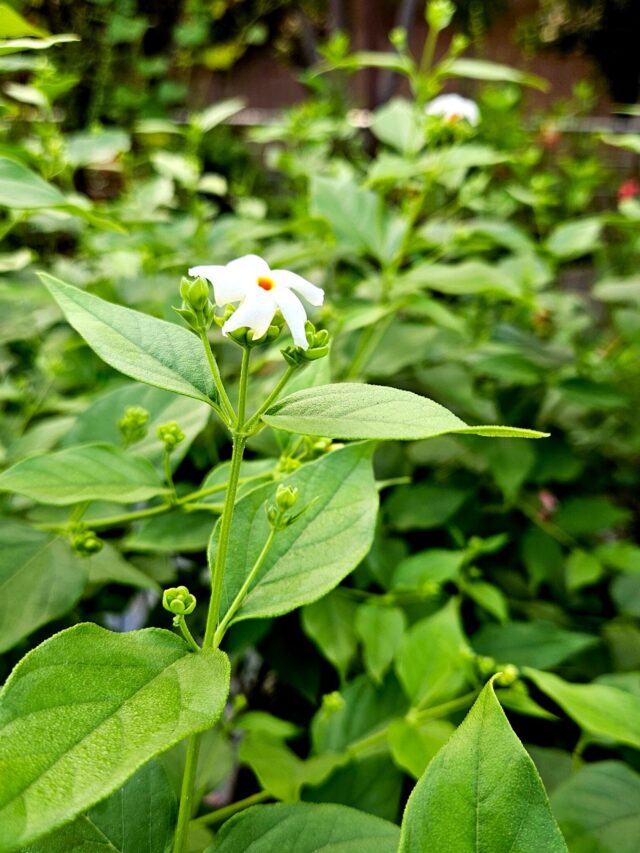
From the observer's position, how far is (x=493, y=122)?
7.54 ft

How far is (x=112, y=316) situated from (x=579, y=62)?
18.9ft

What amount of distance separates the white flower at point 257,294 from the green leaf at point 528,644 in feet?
1.30

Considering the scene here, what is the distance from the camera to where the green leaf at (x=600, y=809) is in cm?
41

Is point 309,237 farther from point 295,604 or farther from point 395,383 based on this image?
point 295,604

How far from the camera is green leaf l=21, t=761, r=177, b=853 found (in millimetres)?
288

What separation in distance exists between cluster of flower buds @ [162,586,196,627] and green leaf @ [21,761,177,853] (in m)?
0.07

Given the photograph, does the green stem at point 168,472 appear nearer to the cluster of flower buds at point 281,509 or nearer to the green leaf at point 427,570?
the cluster of flower buds at point 281,509

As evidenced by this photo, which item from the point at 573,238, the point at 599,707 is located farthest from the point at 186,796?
the point at 573,238

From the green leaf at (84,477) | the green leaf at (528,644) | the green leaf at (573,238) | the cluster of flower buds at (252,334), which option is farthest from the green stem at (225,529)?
the green leaf at (573,238)

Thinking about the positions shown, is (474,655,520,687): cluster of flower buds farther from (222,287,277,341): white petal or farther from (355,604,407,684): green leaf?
(222,287,277,341): white petal

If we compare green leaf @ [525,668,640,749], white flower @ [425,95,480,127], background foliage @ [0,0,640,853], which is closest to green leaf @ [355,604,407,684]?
background foliage @ [0,0,640,853]

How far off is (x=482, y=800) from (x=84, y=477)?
25cm

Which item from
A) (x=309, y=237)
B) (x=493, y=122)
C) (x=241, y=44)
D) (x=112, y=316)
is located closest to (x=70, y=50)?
(x=241, y=44)

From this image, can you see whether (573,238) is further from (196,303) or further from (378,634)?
(196,303)
